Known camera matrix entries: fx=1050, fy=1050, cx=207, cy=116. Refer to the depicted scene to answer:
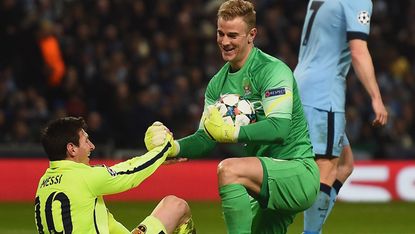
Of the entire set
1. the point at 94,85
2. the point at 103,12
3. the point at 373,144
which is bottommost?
the point at 373,144

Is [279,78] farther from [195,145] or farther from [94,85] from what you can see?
[94,85]

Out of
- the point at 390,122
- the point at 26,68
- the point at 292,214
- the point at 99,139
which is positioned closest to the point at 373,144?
the point at 390,122

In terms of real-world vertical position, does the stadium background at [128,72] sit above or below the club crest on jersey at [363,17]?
below

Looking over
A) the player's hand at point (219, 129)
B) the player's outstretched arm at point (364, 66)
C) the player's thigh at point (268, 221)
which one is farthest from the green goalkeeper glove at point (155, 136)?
the player's outstretched arm at point (364, 66)

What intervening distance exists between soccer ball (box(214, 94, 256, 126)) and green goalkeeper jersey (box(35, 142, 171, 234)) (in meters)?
0.59

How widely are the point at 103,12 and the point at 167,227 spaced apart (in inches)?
382

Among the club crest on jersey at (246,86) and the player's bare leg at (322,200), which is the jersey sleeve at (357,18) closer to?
the player's bare leg at (322,200)

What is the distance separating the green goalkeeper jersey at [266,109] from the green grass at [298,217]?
361 centimetres

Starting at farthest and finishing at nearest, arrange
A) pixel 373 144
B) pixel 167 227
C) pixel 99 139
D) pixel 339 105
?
pixel 373 144 < pixel 99 139 < pixel 339 105 < pixel 167 227

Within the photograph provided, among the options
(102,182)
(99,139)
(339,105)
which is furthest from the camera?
(99,139)

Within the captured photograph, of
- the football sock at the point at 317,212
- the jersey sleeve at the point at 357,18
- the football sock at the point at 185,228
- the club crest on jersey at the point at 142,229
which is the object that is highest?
the jersey sleeve at the point at 357,18

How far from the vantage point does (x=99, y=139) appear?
48.1 feet

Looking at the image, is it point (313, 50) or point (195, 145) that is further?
point (313, 50)

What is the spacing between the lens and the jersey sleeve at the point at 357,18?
7.48 metres
